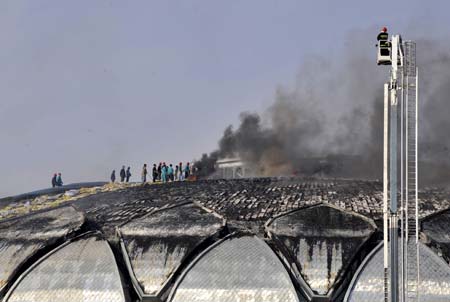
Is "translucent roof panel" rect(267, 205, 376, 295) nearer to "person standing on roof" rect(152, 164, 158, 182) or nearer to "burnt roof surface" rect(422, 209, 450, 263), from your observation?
"burnt roof surface" rect(422, 209, 450, 263)

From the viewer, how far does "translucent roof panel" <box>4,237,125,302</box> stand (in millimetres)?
27250

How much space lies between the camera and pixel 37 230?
31.1 meters

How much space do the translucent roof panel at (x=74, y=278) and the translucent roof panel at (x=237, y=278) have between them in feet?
8.24

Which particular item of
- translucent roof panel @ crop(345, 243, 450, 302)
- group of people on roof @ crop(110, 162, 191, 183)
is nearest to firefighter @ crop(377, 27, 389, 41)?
translucent roof panel @ crop(345, 243, 450, 302)

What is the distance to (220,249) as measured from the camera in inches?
1097

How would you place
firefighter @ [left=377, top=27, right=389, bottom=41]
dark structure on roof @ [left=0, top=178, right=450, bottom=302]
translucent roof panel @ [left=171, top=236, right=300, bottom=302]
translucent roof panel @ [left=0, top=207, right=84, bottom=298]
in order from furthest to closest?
translucent roof panel @ [left=0, top=207, right=84, bottom=298]
dark structure on roof @ [left=0, top=178, right=450, bottom=302]
translucent roof panel @ [left=171, top=236, right=300, bottom=302]
firefighter @ [left=377, top=27, right=389, bottom=41]

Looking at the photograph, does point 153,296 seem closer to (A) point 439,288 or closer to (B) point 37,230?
(B) point 37,230

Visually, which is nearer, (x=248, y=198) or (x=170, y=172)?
(x=248, y=198)

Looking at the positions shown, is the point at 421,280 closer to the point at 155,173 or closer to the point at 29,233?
the point at 29,233

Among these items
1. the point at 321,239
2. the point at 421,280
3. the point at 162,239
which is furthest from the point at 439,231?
the point at 162,239

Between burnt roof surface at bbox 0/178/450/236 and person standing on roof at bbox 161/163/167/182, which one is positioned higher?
person standing on roof at bbox 161/163/167/182

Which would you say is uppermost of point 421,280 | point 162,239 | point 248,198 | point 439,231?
point 248,198

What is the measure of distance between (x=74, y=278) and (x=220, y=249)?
526cm

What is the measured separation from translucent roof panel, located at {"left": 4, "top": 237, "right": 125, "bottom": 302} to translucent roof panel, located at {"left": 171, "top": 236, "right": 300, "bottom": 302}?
2.51 meters
